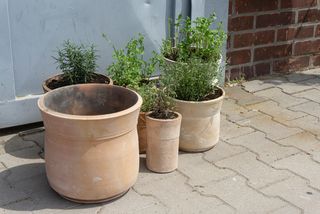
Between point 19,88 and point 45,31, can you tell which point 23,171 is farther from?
point 45,31

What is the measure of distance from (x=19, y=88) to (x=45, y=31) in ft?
1.48

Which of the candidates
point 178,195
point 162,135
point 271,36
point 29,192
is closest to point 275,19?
point 271,36

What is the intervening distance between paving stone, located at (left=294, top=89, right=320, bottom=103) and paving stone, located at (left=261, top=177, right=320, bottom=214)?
153 centimetres

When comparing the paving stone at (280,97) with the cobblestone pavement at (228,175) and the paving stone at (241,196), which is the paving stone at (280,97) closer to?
the cobblestone pavement at (228,175)

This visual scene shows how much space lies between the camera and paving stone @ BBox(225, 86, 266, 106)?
464 centimetres

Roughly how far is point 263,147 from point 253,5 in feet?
5.31

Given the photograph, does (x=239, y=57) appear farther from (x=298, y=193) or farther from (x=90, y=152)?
(x=90, y=152)

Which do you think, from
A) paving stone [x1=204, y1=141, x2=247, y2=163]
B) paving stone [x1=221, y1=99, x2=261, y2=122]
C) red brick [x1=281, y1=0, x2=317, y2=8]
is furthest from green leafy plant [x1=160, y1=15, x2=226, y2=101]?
red brick [x1=281, y1=0, x2=317, y2=8]

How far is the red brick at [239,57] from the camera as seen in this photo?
16.1ft

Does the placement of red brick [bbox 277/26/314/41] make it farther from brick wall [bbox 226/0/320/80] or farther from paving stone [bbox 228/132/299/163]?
paving stone [bbox 228/132/299/163]

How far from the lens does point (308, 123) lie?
4.21 m

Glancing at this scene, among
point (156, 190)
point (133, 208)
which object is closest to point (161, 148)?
point (156, 190)

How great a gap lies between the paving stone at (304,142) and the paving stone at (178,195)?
973 millimetres

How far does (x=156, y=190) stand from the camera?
3.21m
